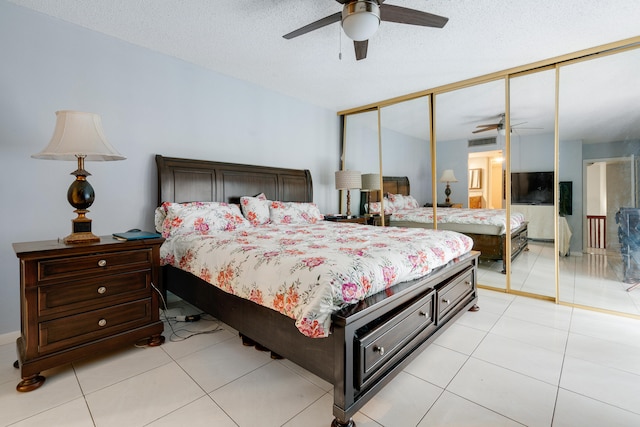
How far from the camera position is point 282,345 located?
64.1 inches

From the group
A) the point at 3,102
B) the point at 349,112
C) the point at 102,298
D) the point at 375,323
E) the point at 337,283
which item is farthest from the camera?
the point at 349,112

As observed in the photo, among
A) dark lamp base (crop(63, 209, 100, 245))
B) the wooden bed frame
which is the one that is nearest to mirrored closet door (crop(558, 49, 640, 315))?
the wooden bed frame

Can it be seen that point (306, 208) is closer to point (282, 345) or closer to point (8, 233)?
point (282, 345)

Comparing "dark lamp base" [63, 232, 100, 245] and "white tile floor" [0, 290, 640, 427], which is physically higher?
"dark lamp base" [63, 232, 100, 245]

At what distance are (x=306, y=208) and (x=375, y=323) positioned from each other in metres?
2.27

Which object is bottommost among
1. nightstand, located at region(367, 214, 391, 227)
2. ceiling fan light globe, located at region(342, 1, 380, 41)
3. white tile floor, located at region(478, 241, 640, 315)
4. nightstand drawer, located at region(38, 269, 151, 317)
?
white tile floor, located at region(478, 241, 640, 315)

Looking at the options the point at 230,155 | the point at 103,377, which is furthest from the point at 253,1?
the point at 103,377

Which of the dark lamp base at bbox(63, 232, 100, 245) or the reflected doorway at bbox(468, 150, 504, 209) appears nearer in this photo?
the dark lamp base at bbox(63, 232, 100, 245)

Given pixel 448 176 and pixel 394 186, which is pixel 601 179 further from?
pixel 394 186

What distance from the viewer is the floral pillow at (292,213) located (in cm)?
337

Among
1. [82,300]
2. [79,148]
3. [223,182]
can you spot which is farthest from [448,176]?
[82,300]

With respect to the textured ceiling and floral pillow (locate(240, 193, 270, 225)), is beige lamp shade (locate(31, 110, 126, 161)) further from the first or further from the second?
floral pillow (locate(240, 193, 270, 225))

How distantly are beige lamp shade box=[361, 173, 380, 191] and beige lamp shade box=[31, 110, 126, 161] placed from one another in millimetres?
3345

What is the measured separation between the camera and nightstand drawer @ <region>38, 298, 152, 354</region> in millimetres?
1700
